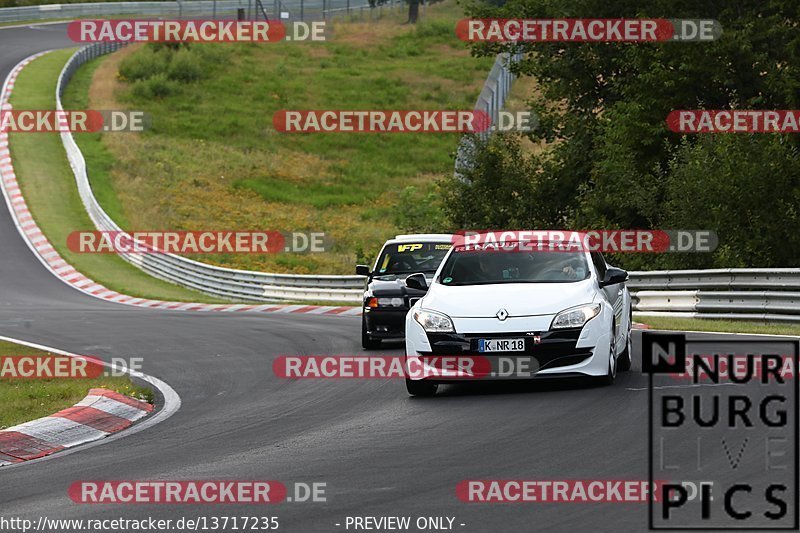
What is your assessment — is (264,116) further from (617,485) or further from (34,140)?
(617,485)

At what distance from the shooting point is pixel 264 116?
7175cm

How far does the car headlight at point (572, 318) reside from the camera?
12367 mm

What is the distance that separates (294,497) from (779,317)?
1456cm

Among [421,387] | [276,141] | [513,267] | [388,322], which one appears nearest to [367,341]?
[388,322]

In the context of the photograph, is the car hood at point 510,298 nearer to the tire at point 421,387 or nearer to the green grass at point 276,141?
the tire at point 421,387

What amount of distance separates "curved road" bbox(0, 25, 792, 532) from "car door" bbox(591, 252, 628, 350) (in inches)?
18.5

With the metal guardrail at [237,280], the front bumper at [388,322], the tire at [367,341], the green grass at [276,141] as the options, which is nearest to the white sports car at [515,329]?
the front bumper at [388,322]

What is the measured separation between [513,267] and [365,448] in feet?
13.7

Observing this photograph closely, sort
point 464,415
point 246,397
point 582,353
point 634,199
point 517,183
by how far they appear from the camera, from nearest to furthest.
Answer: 1. point 464,415
2. point 582,353
3. point 246,397
4. point 634,199
5. point 517,183

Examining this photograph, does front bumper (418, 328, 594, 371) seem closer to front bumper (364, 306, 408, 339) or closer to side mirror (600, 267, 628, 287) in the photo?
side mirror (600, 267, 628, 287)

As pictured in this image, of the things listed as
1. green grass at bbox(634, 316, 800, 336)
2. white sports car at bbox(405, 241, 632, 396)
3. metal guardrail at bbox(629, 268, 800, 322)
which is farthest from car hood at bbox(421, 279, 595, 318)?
metal guardrail at bbox(629, 268, 800, 322)

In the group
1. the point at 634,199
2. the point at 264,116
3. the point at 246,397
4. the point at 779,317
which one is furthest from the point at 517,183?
the point at 264,116

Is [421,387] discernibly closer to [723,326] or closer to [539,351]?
[539,351]

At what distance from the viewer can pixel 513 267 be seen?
13.7 metres
